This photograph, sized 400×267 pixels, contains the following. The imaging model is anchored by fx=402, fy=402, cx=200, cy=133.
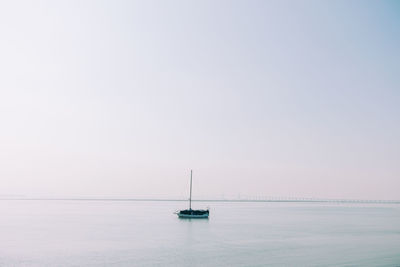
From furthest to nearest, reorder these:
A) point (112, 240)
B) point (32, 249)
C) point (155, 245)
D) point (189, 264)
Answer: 1. point (112, 240)
2. point (155, 245)
3. point (32, 249)
4. point (189, 264)

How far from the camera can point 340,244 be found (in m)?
60.3

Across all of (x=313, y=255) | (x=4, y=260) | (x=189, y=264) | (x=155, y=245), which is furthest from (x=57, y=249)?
(x=313, y=255)

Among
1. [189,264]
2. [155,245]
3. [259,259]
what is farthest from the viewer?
[155,245]

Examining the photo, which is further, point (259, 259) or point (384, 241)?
point (384, 241)

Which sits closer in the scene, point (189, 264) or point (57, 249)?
point (189, 264)

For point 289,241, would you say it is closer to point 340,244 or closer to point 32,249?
point 340,244

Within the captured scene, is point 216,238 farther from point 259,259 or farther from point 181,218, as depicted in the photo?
point 181,218

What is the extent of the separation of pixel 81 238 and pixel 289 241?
108 feet

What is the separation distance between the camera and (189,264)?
138 feet

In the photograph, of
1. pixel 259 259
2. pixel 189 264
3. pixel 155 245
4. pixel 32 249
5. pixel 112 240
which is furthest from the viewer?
pixel 112 240

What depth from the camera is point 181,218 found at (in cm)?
11325

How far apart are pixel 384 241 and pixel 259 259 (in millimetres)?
31664

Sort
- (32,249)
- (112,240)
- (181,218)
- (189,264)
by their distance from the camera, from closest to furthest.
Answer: (189,264)
(32,249)
(112,240)
(181,218)

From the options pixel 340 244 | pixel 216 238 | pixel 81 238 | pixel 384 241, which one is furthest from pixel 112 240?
pixel 384 241
